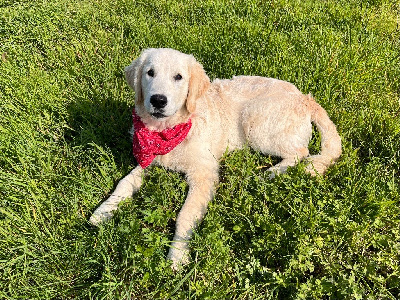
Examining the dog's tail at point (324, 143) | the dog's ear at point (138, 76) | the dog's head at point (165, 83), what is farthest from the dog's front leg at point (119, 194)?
the dog's tail at point (324, 143)

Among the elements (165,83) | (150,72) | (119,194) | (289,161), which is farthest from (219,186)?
(150,72)

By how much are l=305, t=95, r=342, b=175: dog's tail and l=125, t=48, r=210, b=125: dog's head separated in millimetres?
1192

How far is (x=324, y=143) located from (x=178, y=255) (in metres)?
1.79

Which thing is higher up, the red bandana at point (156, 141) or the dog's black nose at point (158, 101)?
the dog's black nose at point (158, 101)

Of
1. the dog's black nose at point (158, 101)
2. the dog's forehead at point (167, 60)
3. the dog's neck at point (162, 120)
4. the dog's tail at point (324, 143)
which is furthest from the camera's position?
the dog's neck at point (162, 120)

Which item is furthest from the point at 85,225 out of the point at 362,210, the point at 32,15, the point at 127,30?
the point at 32,15

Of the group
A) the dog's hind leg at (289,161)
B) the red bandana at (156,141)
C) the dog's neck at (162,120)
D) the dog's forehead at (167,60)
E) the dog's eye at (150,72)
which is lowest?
the dog's hind leg at (289,161)

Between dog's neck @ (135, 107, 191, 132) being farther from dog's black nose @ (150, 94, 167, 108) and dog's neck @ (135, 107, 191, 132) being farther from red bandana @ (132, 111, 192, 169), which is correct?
dog's black nose @ (150, 94, 167, 108)

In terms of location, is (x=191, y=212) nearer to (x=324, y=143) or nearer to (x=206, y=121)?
(x=206, y=121)

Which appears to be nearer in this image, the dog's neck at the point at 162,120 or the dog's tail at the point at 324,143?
the dog's tail at the point at 324,143

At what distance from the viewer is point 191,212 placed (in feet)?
8.91

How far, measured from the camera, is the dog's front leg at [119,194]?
9.06ft

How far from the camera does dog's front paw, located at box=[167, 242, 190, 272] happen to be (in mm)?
2389

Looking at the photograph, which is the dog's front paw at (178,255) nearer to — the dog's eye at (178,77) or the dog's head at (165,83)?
the dog's head at (165,83)
